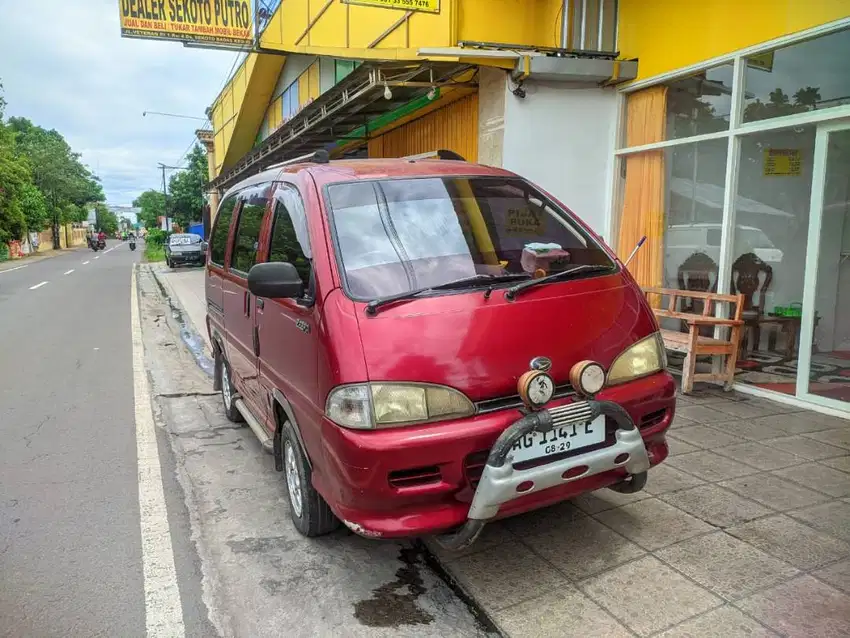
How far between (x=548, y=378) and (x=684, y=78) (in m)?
5.40

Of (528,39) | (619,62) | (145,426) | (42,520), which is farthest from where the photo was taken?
(528,39)

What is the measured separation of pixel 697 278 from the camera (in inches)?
269

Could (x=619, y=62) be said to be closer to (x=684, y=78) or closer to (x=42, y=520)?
(x=684, y=78)

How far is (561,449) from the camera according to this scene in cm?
263

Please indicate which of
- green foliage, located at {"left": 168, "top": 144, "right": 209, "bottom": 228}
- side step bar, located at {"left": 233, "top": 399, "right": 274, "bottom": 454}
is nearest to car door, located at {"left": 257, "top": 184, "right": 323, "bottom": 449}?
side step bar, located at {"left": 233, "top": 399, "right": 274, "bottom": 454}

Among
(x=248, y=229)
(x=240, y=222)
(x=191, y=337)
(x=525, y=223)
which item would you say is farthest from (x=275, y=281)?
(x=191, y=337)

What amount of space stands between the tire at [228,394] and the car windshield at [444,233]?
2660 mm

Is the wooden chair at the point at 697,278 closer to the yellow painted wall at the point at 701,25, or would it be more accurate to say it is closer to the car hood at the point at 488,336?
the yellow painted wall at the point at 701,25

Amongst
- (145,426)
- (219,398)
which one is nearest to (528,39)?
(219,398)

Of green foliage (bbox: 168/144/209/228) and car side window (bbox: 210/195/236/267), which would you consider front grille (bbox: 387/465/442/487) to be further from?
green foliage (bbox: 168/144/209/228)

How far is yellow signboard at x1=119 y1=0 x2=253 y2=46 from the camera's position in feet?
34.1

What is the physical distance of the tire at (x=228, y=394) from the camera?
5.34 meters

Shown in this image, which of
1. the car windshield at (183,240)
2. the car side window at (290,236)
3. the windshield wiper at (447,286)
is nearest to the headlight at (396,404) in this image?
the windshield wiper at (447,286)

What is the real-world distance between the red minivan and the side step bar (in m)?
0.04
